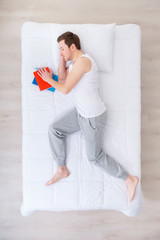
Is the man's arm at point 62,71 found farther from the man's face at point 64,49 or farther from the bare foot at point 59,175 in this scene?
the bare foot at point 59,175

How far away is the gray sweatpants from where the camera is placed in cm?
132

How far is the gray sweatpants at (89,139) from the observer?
4.33 feet

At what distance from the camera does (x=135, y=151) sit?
4.62 ft

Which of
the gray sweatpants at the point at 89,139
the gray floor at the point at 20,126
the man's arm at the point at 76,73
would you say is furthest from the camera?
the gray floor at the point at 20,126

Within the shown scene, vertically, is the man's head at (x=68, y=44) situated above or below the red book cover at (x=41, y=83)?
above

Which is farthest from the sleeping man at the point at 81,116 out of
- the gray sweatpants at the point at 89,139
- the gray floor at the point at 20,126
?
the gray floor at the point at 20,126

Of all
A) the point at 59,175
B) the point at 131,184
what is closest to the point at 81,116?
the point at 59,175

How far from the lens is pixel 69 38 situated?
1273mm

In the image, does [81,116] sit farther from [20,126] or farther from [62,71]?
[20,126]

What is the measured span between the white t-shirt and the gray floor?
1.98 ft

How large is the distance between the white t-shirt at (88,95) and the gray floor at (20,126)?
60 cm

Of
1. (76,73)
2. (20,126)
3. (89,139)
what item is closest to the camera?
(76,73)

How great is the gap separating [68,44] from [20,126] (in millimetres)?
813

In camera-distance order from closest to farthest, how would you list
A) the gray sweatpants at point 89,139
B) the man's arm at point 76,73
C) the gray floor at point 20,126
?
the man's arm at point 76,73, the gray sweatpants at point 89,139, the gray floor at point 20,126
